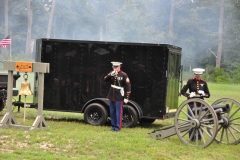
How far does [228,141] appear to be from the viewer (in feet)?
35.6

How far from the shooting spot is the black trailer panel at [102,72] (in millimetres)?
12734

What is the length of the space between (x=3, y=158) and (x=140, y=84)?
5.26 m

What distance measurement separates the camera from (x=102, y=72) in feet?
43.1

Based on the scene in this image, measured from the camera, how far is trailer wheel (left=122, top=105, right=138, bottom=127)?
12773 millimetres

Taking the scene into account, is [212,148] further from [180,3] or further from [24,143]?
[180,3]

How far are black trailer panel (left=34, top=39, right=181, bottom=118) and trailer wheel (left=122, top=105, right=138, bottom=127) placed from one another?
0.22 metres

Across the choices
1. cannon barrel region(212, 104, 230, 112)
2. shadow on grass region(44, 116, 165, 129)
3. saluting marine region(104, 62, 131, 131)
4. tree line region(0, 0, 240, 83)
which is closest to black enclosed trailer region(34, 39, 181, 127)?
shadow on grass region(44, 116, 165, 129)

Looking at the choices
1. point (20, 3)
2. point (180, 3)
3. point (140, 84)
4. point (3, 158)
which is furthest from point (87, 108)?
point (20, 3)

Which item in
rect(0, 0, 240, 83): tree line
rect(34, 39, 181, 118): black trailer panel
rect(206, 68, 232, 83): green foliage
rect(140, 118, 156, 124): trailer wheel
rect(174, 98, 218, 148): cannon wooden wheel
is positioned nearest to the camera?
rect(174, 98, 218, 148): cannon wooden wheel

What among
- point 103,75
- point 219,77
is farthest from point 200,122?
point 219,77

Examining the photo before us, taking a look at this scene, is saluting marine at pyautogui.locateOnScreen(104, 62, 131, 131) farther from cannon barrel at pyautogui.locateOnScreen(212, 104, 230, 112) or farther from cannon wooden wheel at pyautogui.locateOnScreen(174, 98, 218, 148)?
cannon barrel at pyautogui.locateOnScreen(212, 104, 230, 112)

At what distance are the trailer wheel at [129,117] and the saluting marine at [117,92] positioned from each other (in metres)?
0.62

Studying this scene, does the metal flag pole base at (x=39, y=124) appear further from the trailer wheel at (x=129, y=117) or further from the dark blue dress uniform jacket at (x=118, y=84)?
the trailer wheel at (x=129, y=117)

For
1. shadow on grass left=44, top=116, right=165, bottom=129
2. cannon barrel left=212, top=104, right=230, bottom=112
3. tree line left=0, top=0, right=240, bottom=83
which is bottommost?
shadow on grass left=44, top=116, right=165, bottom=129
